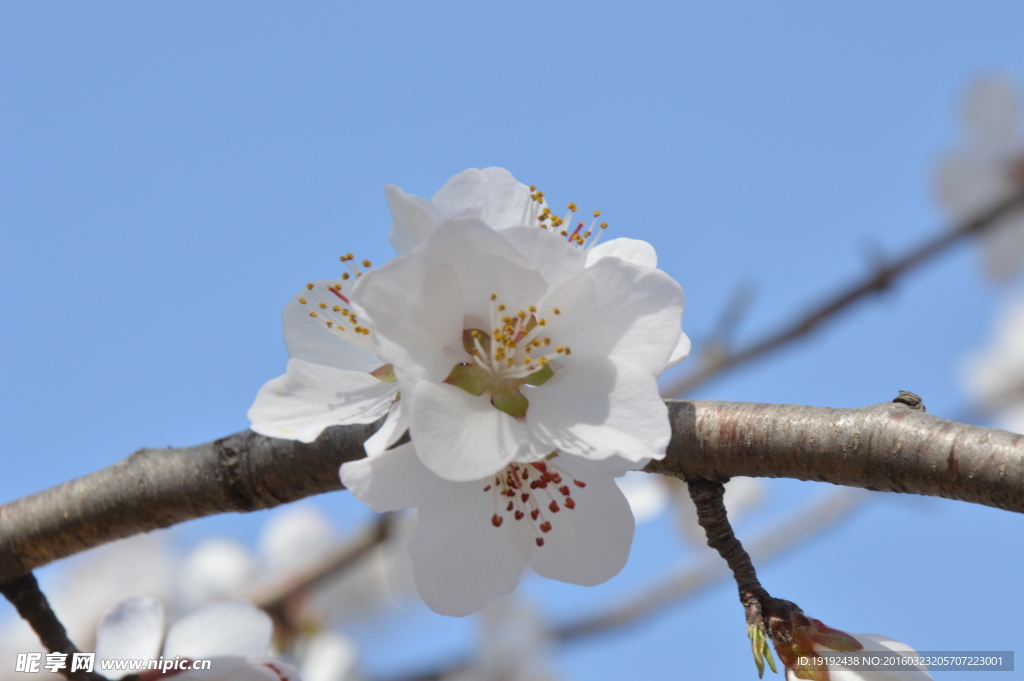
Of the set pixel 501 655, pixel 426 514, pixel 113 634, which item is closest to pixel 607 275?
pixel 426 514

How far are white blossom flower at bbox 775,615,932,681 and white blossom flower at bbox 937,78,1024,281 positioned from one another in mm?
3520

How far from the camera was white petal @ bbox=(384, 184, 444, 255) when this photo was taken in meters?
1.12

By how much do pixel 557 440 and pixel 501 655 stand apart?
3543 mm

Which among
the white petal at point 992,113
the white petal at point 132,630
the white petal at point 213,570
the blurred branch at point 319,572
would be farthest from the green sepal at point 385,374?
the white petal at point 992,113

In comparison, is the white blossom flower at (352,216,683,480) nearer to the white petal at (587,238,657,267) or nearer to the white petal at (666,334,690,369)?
the white petal at (666,334,690,369)

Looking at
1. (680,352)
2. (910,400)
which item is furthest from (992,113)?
(680,352)

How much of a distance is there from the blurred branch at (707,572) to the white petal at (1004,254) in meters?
1.40

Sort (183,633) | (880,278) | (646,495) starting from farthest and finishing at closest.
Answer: (646,495)
(880,278)
(183,633)

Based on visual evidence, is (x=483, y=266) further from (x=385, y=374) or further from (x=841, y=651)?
(x=841, y=651)

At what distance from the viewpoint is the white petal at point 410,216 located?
1117 millimetres

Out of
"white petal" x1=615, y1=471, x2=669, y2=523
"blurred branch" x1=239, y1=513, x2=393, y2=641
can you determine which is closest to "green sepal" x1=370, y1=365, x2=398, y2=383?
"blurred branch" x1=239, y1=513, x2=393, y2=641

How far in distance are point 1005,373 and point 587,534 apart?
5609 millimetres

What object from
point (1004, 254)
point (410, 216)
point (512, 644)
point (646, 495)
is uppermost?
point (1004, 254)

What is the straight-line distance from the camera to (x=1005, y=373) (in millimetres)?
5789
